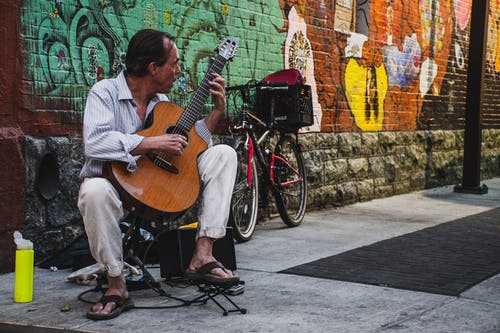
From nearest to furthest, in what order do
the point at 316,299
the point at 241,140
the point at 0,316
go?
1. the point at 0,316
2. the point at 316,299
3. the point at 241,140

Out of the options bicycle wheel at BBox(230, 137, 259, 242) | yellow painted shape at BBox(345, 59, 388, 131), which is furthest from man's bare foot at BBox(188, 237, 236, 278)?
yellow painted shape at BBox(345, 59, 388, 131)

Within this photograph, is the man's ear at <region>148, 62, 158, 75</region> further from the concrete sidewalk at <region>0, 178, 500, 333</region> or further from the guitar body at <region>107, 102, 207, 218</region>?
the concrete sidewalk at <region>0, 178, 500, 333</region>

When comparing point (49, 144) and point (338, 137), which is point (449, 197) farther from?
point (49, 144)

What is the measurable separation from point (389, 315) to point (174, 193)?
131cm

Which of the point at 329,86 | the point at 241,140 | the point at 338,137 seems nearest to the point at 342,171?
the point at 338,137

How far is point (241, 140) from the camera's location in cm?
714

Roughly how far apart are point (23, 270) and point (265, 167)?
328 cm

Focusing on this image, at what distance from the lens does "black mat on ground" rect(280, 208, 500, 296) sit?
5.33 meters

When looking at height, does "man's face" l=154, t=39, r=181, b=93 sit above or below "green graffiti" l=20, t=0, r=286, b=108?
below

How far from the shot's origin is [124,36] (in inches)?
259

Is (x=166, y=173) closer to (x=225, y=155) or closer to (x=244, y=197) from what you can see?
(x=225, y=155)

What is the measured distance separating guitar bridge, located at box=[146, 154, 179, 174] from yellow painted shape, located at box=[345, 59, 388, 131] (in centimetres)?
576

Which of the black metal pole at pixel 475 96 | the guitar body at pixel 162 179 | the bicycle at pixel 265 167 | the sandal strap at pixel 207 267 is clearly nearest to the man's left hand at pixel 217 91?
the guitar body at pixel 162 179

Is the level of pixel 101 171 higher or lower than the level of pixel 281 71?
lower
